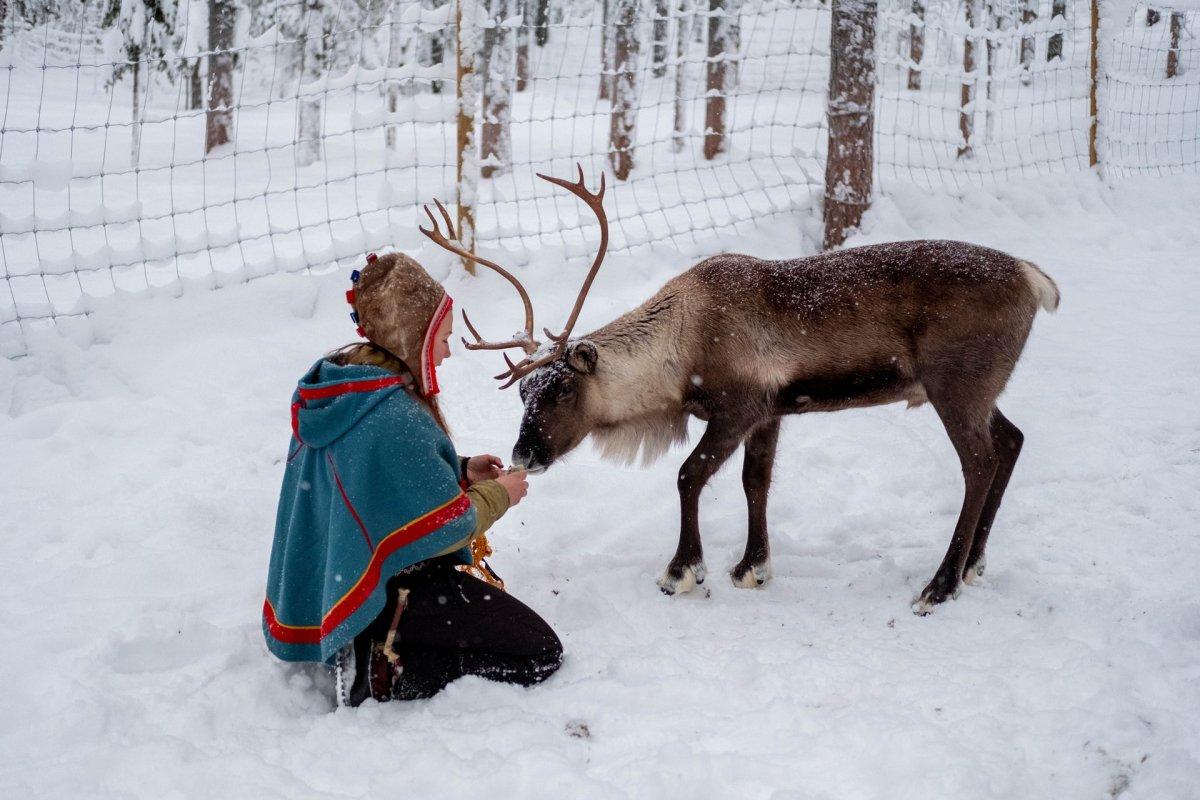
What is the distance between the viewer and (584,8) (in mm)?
30609

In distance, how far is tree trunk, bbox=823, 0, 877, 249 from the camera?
555 cm

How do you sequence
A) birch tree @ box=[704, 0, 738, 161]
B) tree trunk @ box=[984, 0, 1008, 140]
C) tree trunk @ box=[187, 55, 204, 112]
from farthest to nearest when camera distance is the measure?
1. tree trunk @ box=[187, 55, 204, 112]
2. birch tree @ box=[704, 0, 738, 161]
3. tree trunk @ box=[984, 0, 1008, 140]

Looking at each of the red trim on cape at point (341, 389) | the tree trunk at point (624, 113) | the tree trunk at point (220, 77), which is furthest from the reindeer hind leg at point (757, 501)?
the tree trunk at point (220, 77)

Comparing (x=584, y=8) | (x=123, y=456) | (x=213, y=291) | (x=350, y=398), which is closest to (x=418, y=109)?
(x=213, y=291)

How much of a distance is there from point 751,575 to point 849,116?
3339 millimetres

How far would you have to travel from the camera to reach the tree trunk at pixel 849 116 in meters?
5.55

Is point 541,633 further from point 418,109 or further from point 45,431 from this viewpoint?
point 418,109

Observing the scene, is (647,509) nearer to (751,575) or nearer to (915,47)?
(751,575)

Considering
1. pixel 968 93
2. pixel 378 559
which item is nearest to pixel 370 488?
pixel 378 559

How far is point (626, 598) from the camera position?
10.5 feet

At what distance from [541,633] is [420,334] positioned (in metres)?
0.86

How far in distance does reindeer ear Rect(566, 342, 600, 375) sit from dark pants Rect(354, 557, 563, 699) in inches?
38.8

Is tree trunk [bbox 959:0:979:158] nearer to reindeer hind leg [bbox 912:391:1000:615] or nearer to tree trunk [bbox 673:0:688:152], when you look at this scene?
tree trunk [bbox 673:0:688:152]

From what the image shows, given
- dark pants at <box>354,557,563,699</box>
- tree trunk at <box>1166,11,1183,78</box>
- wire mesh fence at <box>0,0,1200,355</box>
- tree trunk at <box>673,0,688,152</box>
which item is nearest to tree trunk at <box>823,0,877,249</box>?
wire mesh fence at <box>0,0,1200,355</box>
